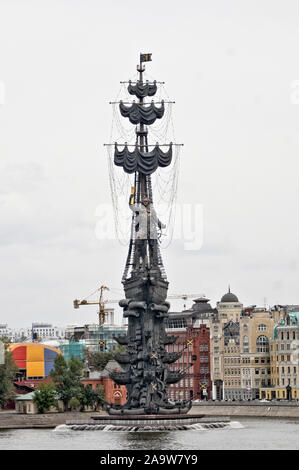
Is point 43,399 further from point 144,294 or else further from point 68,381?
point 144,294

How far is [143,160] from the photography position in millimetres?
145625

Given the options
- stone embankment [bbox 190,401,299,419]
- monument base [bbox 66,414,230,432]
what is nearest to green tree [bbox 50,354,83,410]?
stone embankment [bbox 190,401,299,419]

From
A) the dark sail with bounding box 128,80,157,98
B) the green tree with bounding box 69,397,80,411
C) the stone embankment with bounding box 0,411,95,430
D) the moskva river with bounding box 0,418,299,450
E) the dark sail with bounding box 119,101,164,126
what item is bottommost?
the moskva river with bounding box 0,418,299,450

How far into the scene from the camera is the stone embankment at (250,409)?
178500 millimetres

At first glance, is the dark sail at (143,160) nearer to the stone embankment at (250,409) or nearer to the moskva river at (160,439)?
the moskva river at (160,439)

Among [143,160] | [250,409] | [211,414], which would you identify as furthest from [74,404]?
[143,160]

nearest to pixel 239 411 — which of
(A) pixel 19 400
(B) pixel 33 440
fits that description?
(A) pixel 19 400

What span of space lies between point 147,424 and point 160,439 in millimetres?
14884

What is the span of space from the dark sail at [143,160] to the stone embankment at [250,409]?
47.1 metres

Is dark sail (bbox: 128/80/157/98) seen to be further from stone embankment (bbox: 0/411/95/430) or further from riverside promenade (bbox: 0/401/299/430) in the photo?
stone embankment (bbox: 0/411/95/430)

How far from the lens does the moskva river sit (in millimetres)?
114188

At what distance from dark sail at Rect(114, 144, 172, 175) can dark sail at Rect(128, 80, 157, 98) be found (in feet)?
19.9
